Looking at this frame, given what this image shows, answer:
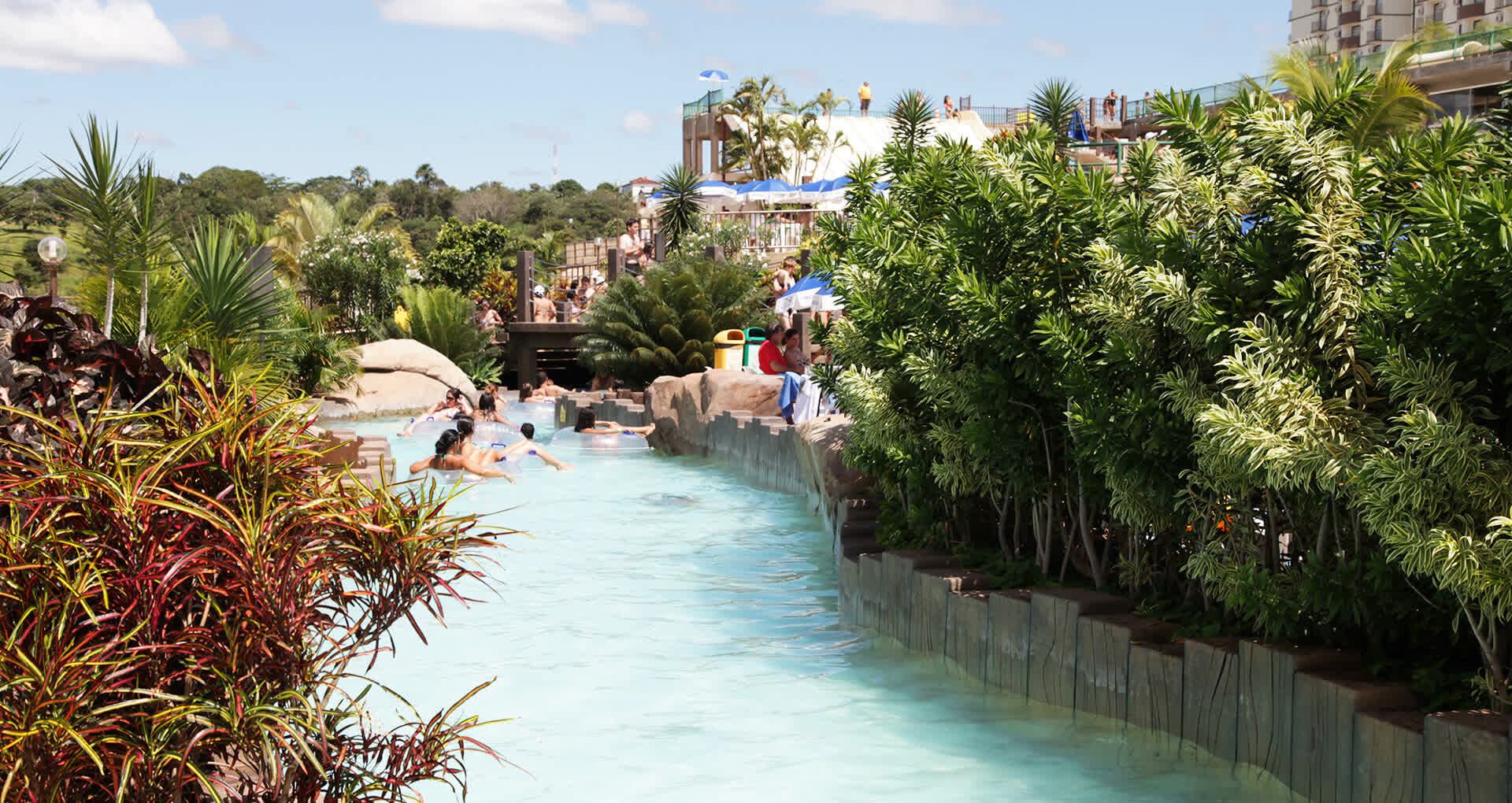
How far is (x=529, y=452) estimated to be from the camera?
52.8ft

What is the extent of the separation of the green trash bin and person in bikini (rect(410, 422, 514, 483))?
21.4 ft

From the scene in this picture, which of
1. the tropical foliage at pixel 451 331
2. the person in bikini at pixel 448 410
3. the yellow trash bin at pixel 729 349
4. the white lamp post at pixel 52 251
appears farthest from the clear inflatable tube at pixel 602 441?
the white lamp post at pixel 52 251

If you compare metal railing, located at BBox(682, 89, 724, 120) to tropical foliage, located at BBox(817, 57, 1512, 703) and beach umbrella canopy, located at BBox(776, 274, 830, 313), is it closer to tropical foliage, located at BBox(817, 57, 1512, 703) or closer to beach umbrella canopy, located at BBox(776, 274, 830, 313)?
beach umbrella canopy, located at BBox(776, 274, 830, 313)

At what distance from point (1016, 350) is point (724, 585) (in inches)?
163

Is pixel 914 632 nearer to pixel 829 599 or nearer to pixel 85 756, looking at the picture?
pixel 829 599

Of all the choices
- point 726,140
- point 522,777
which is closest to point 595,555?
point 522,777

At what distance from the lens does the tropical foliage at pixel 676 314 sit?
22.5 metres

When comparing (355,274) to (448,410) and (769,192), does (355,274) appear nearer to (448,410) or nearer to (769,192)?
(769,192)

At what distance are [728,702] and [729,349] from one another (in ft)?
49.1

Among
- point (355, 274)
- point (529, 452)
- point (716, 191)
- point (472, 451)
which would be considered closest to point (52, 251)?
point (472, 451)

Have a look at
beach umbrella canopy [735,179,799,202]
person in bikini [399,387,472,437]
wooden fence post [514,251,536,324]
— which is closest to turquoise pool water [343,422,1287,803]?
person in bikini [399,387,472,437]

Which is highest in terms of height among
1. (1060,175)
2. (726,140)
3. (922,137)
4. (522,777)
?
(726,140)

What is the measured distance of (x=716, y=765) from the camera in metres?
5.68

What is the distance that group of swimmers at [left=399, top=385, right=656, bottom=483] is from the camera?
14469 millimetres
